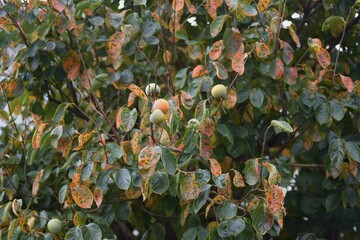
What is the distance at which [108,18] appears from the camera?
2451mm

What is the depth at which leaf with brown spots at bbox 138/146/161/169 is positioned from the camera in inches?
70.9

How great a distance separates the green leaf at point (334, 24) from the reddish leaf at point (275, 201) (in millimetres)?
679

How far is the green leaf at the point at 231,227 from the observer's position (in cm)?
189

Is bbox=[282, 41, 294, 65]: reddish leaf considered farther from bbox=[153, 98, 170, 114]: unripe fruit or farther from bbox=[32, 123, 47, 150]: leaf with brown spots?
bbox=[32, 123, 47, 150]: leaf with brown spots

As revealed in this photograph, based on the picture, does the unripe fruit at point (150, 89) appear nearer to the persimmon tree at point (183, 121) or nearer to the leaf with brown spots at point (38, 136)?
the persimmon tree at point (183, 121)

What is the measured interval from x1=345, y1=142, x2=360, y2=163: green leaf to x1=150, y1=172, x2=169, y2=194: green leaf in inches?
24.4

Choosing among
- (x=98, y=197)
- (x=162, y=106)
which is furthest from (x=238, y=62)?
(x=98, y=197)

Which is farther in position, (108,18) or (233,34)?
(108,18)

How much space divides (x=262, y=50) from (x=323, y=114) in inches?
11.9

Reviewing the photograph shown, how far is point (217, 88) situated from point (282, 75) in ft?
0.95

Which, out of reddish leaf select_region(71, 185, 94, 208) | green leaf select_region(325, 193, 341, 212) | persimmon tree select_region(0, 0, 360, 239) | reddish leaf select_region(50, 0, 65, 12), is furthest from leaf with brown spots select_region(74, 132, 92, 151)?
green leaf select_region(325, 193, 341, 212)

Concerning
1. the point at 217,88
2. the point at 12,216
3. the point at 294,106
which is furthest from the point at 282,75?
the point at 12,216

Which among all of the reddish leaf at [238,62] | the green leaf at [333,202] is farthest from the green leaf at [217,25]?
the green leaf at [333,202]

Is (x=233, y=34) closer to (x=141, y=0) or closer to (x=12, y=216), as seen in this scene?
(x=141, y=0)
